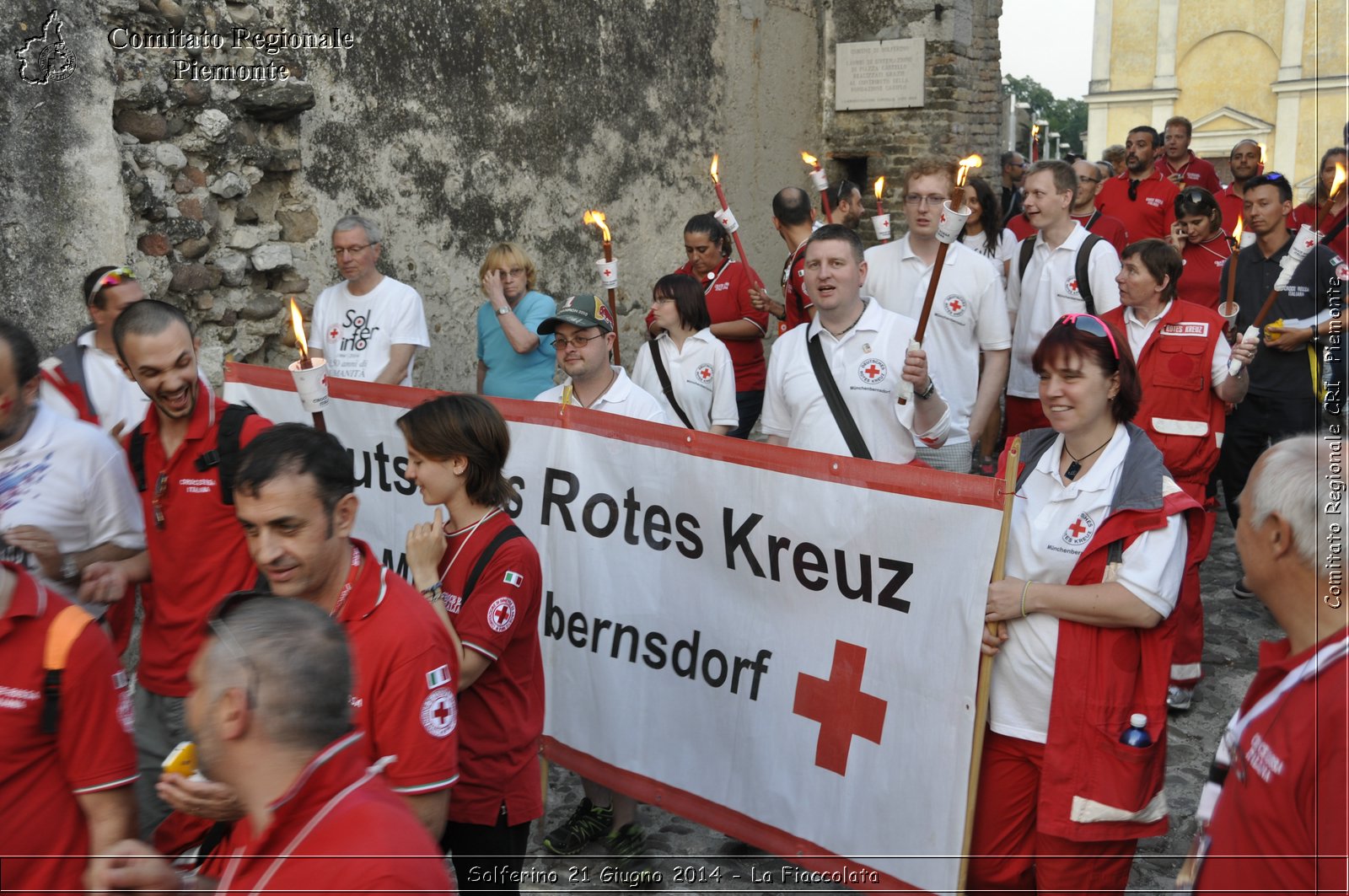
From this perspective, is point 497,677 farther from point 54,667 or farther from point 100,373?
point 100,373

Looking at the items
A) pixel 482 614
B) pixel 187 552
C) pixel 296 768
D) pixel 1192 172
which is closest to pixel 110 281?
pixel 187 552

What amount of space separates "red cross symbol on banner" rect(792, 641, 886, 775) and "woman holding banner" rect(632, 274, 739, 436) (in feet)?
7.49

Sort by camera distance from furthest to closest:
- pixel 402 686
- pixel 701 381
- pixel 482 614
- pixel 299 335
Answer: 1. pixel 701 381
2. pixel 299 335
3. pixel 482 614
4. pixel 402 686

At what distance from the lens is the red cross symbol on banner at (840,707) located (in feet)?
11.8

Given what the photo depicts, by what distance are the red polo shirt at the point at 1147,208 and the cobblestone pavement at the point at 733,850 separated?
21.6 ft

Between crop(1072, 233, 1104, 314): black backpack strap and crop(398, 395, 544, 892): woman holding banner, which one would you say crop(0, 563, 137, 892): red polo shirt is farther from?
crop(1072, 233, 1104, 314): black backpack strap

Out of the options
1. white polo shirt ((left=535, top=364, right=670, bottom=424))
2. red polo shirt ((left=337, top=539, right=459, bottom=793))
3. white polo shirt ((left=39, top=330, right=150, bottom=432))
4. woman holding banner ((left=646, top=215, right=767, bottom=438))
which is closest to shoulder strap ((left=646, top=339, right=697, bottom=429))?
white polo shirt ((left=535, top=364, right=670, bottom=424))

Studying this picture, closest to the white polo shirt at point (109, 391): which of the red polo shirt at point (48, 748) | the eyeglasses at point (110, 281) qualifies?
the eyeglasses at point (110, 281)

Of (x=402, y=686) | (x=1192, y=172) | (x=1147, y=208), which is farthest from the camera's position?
(x=1192, y=172)

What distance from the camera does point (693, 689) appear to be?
4.07m

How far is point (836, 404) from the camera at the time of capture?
463 centimetres

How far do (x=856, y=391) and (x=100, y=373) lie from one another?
3129 mm

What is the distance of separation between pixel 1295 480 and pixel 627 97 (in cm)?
908

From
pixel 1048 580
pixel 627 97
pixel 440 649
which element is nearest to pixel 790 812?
pixel 1048 580
